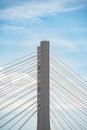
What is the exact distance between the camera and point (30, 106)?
1712 cm

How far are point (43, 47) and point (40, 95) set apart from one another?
2.31 m

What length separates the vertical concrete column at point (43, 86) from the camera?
17.9m

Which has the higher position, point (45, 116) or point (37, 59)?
point (37, 59)

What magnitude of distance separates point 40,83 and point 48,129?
2.20m

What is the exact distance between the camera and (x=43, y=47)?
728 inches

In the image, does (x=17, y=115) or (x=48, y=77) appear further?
(x=48, y=77)

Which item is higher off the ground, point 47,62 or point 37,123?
point 47,62

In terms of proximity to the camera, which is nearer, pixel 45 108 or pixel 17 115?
pixel 17 115

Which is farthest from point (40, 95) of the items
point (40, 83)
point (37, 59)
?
point (37, 59)

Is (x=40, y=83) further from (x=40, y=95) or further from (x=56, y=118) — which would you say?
(x=56, y=118)

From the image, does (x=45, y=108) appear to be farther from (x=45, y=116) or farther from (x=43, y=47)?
(x=43, y=47)

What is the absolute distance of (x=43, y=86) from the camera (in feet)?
59.8

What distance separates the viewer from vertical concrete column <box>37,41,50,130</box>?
17.9 meters

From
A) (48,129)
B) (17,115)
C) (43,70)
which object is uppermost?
(43,70)
